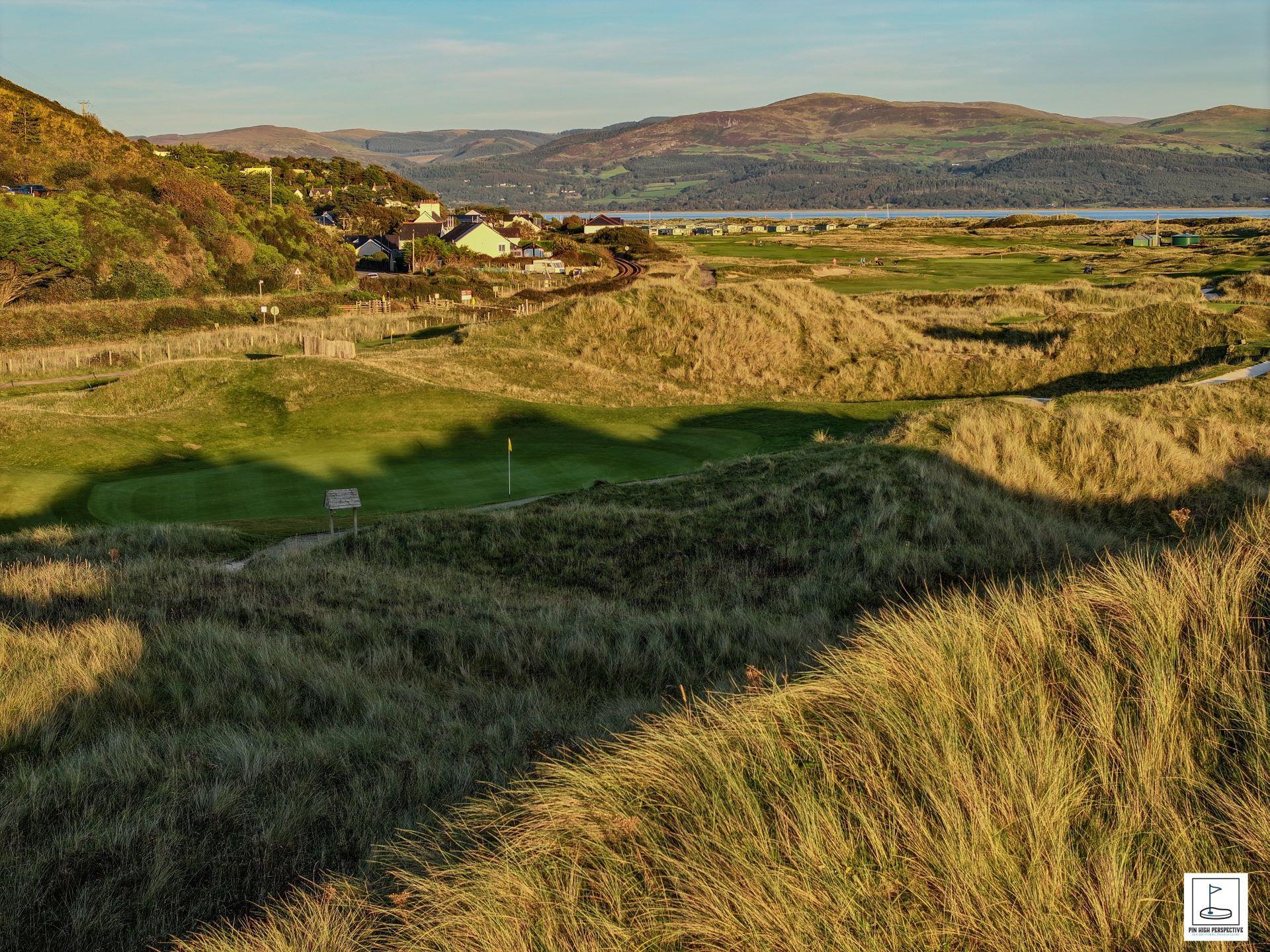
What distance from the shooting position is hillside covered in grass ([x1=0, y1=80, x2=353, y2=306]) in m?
62.0

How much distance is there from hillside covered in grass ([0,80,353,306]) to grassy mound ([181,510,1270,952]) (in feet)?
226

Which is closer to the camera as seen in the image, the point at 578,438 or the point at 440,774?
the point at 440,774

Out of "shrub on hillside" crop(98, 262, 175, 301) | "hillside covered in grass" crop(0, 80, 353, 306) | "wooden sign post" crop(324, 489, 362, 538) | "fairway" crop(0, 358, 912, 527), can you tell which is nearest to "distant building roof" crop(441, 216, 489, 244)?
"hillside covered in grass" crop(0, 80, 353, 306)

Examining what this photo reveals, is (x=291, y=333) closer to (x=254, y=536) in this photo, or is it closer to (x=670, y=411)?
(x=670, y=411)

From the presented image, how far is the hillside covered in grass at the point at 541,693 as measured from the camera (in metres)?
3.48

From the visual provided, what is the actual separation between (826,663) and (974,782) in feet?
4.60

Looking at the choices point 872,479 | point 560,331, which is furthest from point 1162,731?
point 560,331

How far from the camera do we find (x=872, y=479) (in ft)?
44.2

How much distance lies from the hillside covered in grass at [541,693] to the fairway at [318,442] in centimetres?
428

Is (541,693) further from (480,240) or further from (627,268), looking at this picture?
(480,240)

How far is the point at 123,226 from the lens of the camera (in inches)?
2685

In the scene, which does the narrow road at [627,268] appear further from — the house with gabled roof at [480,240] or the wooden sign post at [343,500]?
the wooden sign post at [343,500]

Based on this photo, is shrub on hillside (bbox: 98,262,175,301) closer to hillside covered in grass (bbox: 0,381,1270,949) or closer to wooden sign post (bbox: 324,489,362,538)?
hillside covered in grass (bbox: 0,381,1270,949)

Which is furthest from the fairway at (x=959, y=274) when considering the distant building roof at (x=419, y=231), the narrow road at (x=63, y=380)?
the distant building roof at (x=419, y=231)
